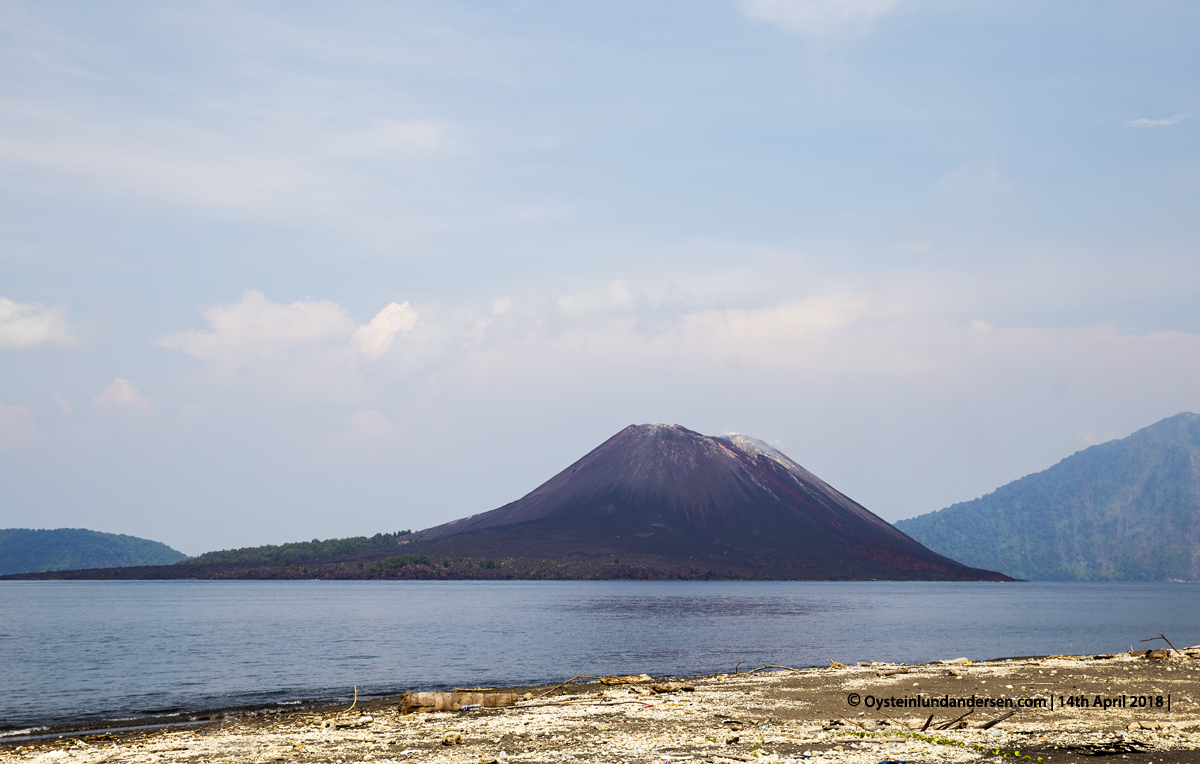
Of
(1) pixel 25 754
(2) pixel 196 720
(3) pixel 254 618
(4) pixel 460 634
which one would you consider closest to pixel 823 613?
(4) pixel 460 634

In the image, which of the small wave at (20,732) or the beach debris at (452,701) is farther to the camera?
the small wave at (20,732)

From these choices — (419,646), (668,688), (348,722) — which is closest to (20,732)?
(348,722)

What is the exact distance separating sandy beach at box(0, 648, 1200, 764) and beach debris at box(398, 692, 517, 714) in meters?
0.41

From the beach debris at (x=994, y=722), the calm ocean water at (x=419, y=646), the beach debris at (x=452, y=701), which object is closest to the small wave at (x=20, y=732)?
the calm ocean water at (x=419, y=646)

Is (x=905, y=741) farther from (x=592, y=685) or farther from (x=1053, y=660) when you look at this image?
(x=1053, y=660)

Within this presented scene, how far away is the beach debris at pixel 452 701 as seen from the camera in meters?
28.1

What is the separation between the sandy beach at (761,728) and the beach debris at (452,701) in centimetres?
41

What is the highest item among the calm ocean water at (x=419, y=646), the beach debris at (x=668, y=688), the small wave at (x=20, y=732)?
the beach debris at (x=668, y=688)

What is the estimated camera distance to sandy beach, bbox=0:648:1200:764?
19.6 metres

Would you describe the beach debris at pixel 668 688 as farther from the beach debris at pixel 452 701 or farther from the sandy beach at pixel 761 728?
the beach debris at pixel 452 701

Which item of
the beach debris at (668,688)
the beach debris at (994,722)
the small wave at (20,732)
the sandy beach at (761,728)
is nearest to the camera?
the sandy beach at (761,728)

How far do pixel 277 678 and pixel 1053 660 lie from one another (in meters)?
39.4

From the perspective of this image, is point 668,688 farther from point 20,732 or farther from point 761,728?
point 20,732

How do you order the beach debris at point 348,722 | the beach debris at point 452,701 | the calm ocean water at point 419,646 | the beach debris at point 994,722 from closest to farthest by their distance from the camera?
the beach debris at point 994,722 → the beach debris at point 348,722 → the beach debris at point 452,701 → the calm ocean water at point 419,646
